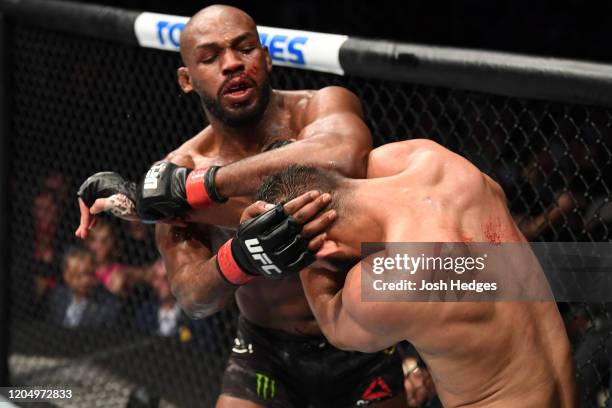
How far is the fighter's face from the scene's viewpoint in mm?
2076

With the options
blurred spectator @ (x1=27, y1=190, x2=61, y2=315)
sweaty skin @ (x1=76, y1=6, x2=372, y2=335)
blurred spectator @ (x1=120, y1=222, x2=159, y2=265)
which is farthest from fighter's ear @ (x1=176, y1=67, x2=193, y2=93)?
blurred spectator @ (x1=27, y1=190, x2=61, y2=315)

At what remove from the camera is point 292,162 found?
6.30 ft

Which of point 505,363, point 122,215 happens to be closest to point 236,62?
point 122,215

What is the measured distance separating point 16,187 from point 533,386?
2233mm

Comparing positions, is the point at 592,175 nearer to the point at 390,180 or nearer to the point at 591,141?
the point at 591,141

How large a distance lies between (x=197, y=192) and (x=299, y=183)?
315mm

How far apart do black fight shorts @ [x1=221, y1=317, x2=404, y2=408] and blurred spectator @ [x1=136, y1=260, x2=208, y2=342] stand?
4.12 feet

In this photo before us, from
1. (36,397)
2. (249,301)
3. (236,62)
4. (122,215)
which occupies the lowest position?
(36,397)

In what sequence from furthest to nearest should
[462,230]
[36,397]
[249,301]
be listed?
[36,397] < [249,301] < [462,230]

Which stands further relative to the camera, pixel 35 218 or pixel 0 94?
pixel 35 218

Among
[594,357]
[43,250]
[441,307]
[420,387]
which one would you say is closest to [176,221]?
[441,307]

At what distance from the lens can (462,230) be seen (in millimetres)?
1719

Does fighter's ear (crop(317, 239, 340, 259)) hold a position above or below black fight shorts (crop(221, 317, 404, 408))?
above

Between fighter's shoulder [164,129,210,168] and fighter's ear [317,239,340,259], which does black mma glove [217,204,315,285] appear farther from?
fighter's shoulder [164,129,210,168]
